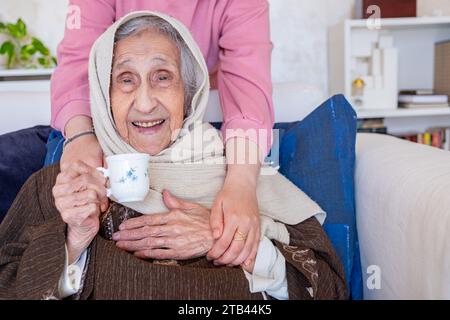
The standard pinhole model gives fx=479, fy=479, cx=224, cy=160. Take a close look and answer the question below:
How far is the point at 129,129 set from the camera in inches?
42.6

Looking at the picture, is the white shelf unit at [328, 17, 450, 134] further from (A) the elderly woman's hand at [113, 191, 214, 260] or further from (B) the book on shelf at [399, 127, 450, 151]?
(A) the elderly woman's hand at [113, 191, 214, 260]

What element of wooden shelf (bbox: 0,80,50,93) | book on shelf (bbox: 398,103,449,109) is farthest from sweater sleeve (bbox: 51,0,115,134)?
book on shelf (bbox: 398,103,449,109)

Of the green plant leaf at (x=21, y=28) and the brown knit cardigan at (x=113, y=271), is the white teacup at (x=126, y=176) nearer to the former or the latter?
the brown knit cardigan at (x=113, y=271)

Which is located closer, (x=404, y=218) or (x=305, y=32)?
(x=404, y=218)

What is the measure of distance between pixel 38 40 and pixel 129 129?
1.66 metres

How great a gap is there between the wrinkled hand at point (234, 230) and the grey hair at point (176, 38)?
0.29 meters

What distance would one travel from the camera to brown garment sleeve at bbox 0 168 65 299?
839 mm

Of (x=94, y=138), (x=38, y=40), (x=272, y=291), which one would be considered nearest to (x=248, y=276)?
(x=272, y=291)

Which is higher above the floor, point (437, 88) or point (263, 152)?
point (437, 88)

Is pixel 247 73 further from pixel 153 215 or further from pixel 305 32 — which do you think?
pixel 305 32

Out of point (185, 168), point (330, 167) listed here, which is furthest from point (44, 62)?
point (330, 167)

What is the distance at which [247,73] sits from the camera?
1218 millimetres

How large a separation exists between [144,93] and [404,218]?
61 cm
